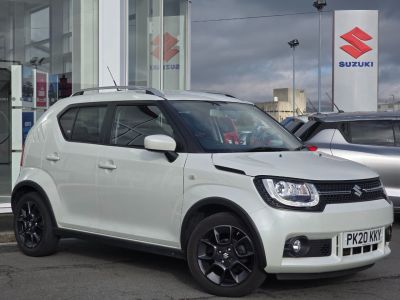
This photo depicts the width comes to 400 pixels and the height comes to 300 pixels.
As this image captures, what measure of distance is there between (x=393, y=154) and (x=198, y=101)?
3900 mm

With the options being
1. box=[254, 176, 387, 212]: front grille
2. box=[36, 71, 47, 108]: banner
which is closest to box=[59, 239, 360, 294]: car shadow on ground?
box=[254, 176, 387, 212]: front grille

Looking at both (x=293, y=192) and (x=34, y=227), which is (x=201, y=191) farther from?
(x=34, y=227)

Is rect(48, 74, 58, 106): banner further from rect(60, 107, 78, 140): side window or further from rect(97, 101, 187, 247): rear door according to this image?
rect(97, 101, 187, 247): rear door

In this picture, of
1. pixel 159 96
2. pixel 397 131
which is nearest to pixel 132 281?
pixel 159 96

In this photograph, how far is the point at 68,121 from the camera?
681 cm

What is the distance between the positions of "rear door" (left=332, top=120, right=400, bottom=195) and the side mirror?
4162 millimetres

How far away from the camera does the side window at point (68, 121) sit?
6.73 m

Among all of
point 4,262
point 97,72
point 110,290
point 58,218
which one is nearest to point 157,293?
point 110,290

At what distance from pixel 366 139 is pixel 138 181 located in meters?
4.52

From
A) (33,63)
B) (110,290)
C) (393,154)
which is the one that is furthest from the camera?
(33,63)

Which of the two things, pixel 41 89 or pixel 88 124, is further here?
pixel 41 89

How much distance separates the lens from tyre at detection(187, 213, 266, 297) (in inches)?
200

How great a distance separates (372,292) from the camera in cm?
543

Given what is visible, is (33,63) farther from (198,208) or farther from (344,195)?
(344,195)
